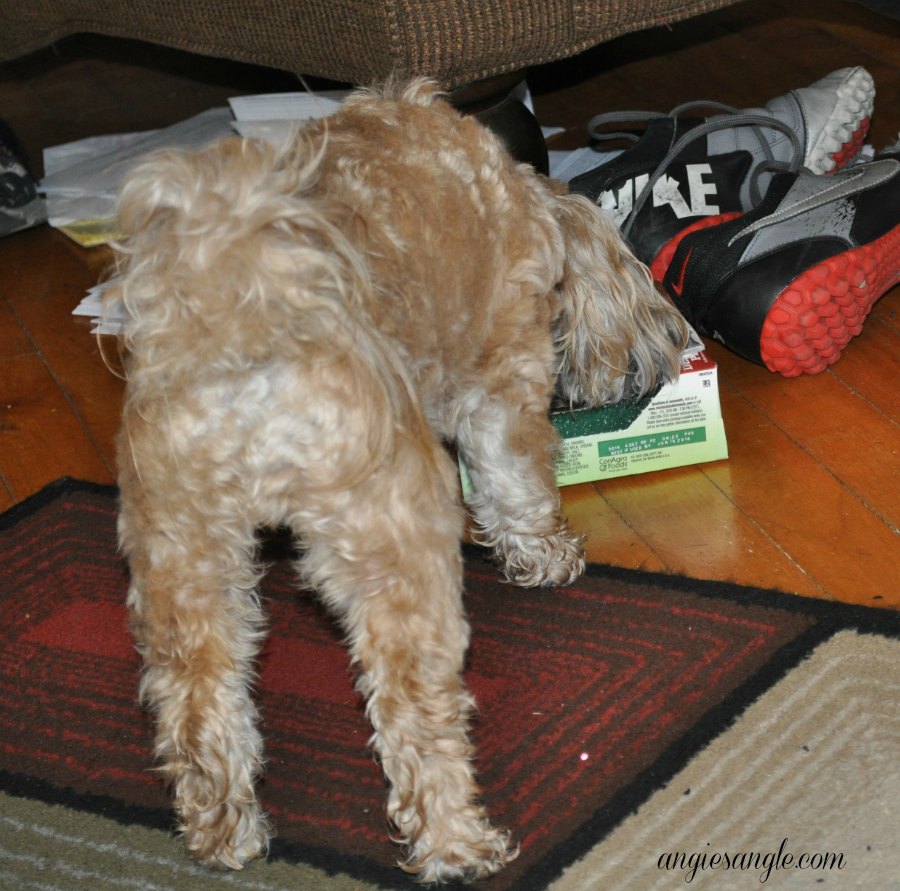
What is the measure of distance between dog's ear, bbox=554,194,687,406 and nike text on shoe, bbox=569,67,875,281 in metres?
0.50

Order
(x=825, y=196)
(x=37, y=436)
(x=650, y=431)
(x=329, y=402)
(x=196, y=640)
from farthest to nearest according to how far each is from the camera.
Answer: (x=37, y=436) → (x=825, y=196) → (x=650, y=431) → (x=196, y=640) → (x=329, y=402)

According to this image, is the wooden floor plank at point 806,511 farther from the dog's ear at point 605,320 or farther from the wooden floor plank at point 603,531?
the dog's ear at point 605,320

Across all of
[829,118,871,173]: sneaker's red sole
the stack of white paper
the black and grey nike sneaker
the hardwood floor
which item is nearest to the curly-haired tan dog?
the hardwood floor

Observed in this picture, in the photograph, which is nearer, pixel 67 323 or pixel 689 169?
pixel 689 169

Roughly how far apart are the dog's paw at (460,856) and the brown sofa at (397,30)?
145cm

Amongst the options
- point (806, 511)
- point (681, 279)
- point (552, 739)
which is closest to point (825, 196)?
point (681, 279)

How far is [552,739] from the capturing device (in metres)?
1.75

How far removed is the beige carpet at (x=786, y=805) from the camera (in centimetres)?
150

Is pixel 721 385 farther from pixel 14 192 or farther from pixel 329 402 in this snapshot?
pixel 14 192

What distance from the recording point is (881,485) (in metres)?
2.14

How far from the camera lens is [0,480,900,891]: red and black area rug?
1.57 m

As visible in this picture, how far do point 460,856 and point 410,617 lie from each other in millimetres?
346

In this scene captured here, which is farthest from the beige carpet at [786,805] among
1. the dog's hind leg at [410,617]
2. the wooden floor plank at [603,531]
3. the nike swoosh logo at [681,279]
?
the nike swoosh logo at [681,279]

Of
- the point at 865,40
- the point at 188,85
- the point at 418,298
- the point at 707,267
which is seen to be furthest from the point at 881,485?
the point at 188,85
